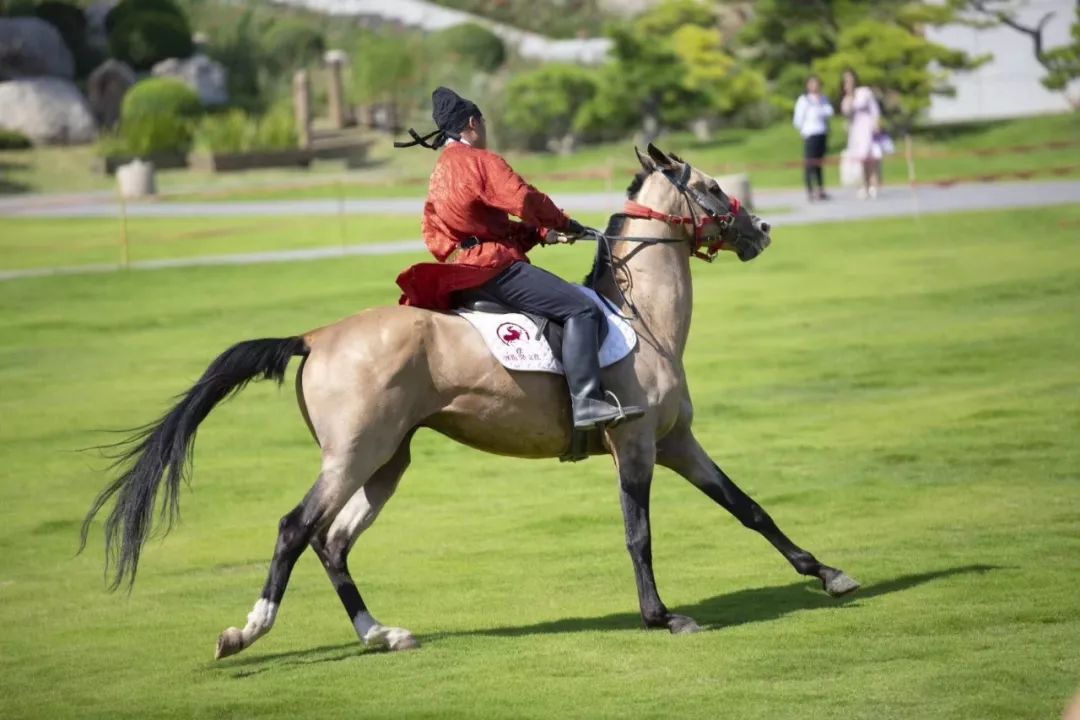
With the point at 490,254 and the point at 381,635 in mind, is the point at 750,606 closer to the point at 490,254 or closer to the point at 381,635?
the point at 381,635

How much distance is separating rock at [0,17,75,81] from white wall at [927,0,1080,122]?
85.8 feet

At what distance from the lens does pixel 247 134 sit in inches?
1861

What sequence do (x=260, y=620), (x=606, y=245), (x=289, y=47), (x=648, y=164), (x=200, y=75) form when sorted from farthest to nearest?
(x=289, y=47), (x=200, y=75), (x=648, y=164), (x=606, y=245), (x=260, y=620)

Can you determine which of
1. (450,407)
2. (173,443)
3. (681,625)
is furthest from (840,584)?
(173,443)

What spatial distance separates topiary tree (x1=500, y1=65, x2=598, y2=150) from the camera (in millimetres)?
45969

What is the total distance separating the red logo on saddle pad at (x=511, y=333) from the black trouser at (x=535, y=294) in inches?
4.1

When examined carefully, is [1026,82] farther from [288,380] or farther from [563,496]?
[563,496]

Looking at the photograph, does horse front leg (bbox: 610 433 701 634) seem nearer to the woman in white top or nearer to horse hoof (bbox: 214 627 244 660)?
horse hoof (bbox: 214 627 244 660)

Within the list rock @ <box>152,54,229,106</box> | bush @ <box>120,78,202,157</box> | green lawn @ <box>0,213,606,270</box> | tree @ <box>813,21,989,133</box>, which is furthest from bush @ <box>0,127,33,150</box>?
tree @ <box>813,21,989,133</box>

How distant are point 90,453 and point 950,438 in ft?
25.0

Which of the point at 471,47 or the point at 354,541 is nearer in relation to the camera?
the point at 354,541

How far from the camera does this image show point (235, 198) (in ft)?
136

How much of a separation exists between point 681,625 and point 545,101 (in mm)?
37993

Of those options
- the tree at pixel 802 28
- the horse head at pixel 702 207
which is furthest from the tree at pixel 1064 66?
the horse head at pixel 702 207
